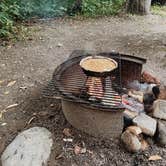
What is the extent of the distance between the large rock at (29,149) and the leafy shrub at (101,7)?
5.62m

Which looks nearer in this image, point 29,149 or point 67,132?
point 29,149

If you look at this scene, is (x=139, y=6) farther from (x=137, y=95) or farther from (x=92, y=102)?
(x=92, y=102)

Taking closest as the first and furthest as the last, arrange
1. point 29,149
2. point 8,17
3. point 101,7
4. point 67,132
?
point 29,149 → point 67,132 → point 8,17 → point 101,7

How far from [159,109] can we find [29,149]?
160cm

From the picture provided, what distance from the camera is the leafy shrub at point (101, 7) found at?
857 cm

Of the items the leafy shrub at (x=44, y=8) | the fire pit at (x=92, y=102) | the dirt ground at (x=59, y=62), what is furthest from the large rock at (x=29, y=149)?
the leafy shrub at (x=44, y=8)

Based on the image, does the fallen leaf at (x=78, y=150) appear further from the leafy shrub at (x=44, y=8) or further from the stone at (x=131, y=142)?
the leafy shrub at (x=44, y=8)

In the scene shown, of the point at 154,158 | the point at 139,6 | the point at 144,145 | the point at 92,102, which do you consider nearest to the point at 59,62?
the point at 92,102

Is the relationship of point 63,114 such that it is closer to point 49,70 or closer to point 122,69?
point 122,69

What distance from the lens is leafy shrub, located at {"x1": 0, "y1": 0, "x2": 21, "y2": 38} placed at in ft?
21.5

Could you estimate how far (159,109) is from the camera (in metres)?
3.61

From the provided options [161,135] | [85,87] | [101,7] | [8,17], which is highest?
[8,17]

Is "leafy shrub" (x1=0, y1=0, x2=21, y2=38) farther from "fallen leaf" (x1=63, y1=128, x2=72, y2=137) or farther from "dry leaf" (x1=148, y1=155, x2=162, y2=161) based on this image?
"dry leaf" (x1=148, y1=155, x2=162, y2=161)

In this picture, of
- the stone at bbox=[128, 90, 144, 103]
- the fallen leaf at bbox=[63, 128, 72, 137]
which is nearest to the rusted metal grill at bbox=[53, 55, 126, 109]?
the stone at bbox=[128, 90, 144, 103]
